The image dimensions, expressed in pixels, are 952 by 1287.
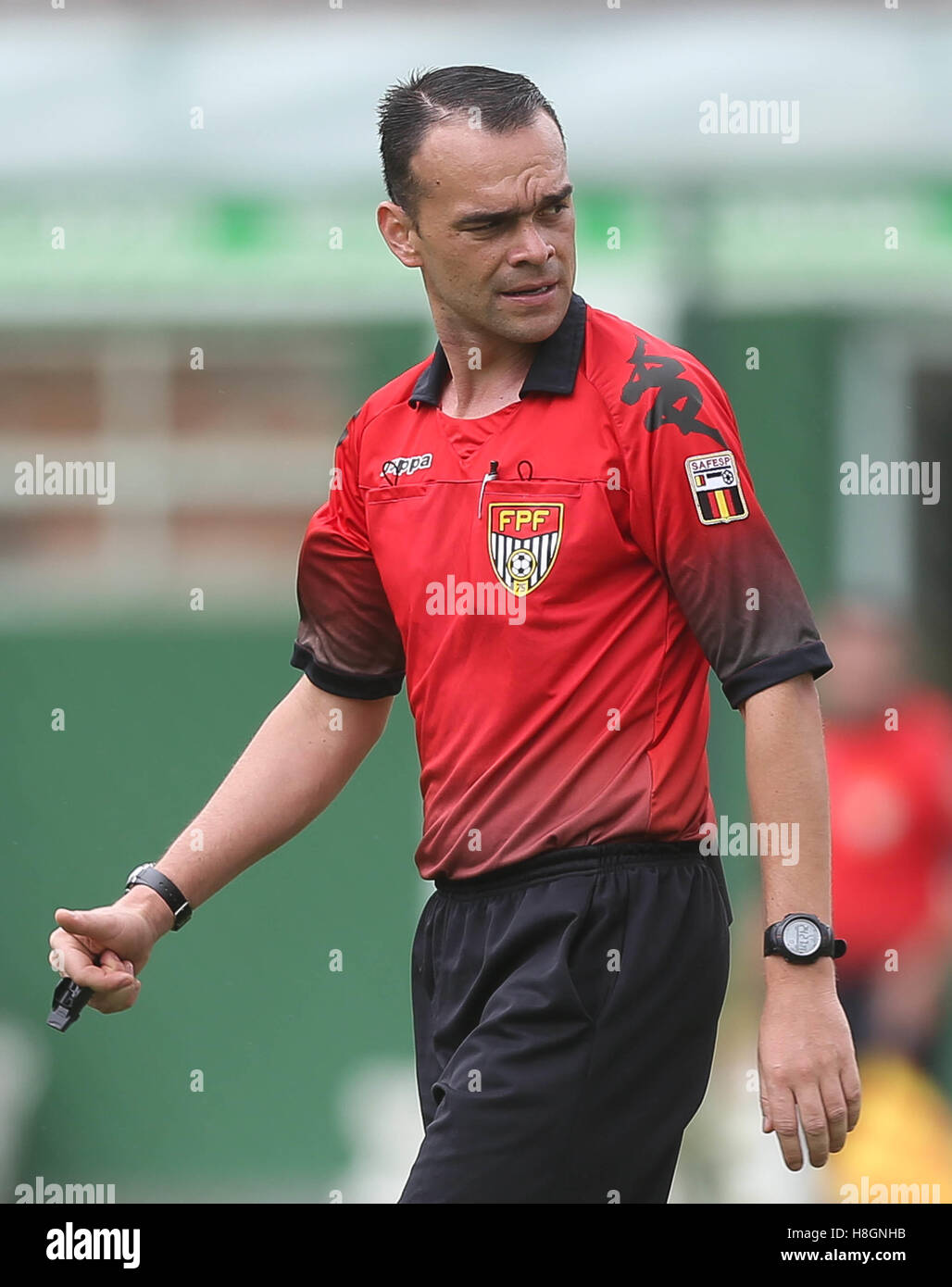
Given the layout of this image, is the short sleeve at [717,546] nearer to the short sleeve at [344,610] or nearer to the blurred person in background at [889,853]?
the short sleeve at [344,610]

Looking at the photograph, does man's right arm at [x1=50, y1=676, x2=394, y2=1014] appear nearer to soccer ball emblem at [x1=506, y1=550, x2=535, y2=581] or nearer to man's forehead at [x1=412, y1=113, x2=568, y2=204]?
soccer ball emblem at [x1=506, y1=550, x2=535, y2=581]

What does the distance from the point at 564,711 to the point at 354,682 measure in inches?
22.2

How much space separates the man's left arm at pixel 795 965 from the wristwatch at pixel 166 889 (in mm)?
997

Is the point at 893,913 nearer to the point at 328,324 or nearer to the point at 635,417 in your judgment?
the point at 328,324

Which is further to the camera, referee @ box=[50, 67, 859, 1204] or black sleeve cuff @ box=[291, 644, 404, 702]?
black sleeve cuff @ box=[291, 644, 404, 702]

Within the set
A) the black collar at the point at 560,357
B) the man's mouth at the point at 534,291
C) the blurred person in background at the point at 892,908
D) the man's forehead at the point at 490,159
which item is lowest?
the blurred person in background at the point at 892,908

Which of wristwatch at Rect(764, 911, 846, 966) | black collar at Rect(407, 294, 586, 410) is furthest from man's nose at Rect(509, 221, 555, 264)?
wristwatch at Rect(764, 911, 846, 966)

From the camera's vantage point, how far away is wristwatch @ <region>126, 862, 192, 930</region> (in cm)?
306

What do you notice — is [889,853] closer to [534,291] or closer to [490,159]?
[534,291]

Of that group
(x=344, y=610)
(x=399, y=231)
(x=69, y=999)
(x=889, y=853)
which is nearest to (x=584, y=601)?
(x=344, y=610)

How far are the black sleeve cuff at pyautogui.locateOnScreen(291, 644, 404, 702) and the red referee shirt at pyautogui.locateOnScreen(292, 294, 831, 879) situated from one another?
26 cm

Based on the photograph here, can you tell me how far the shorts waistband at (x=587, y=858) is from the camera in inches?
106

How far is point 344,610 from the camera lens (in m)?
3.18

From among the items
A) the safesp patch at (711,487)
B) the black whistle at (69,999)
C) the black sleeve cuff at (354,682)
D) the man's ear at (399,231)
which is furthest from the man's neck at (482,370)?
the black whistle at (69,999)
